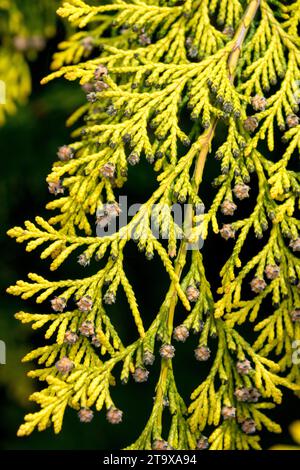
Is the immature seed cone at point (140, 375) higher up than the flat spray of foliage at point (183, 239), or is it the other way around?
the flat spray of foliage at point (183, 239)

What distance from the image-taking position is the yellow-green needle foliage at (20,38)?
3846 mm

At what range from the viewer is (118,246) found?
98.0 inches

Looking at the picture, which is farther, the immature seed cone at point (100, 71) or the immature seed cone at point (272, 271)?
the immature seed cone at point (100, 71)

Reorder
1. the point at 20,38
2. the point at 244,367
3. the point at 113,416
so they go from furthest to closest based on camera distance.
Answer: the point at 20,38, the point at 244,367, the point at 113,416

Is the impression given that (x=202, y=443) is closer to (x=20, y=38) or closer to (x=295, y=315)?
(x=295, y=315)

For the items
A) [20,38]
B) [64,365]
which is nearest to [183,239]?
[64,365]

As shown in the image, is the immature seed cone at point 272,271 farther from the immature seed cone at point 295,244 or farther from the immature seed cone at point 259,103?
the immature seed cone at point 259,103

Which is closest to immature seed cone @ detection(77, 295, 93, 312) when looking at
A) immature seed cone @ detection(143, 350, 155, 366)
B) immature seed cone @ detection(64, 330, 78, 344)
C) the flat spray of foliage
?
the flat spray of foliage

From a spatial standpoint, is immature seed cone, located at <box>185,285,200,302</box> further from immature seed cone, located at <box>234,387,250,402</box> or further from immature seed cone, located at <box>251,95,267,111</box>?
immature seed cone, located at <box>251,95,267,111</box>

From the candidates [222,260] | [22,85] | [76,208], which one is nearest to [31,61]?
[22,85]

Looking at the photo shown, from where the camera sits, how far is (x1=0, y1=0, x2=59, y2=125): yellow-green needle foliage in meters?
3.85

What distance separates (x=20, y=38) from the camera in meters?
4.05

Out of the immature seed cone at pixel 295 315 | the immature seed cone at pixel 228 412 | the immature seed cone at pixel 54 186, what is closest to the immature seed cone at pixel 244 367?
the immature seed cone at pixel 228 412
